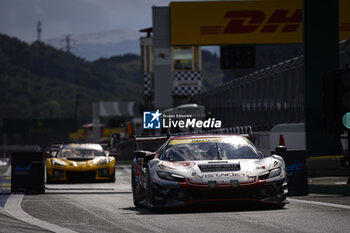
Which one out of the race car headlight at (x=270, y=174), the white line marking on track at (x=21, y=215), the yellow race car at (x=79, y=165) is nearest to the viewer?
the white line marking on track at (x=21, y=215)

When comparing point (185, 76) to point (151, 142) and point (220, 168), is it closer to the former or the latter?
point (151, 142)

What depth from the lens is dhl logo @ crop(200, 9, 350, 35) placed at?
42.2 metres

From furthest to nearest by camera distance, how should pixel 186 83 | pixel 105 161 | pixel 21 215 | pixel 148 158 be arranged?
pixel 186 83, pixel 105 161, pixel 148 158, pixel 21 215

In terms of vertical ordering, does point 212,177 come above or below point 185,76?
below

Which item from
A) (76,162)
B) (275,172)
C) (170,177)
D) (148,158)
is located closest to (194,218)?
(170,177)

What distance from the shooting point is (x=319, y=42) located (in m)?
22.1

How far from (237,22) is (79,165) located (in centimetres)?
2151

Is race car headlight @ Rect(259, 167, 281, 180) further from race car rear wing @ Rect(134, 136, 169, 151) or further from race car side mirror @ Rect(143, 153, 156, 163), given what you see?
race car rear wing @ Rect(134, 136, 169, 151)

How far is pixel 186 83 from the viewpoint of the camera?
60625mm

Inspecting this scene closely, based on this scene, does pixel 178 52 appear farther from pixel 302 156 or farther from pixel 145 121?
pixel 302 156

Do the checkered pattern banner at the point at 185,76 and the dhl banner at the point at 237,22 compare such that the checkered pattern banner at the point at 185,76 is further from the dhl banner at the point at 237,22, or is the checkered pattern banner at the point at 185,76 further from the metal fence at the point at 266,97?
the dhl banner at the point at 237,22

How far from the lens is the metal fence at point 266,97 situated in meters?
26.2

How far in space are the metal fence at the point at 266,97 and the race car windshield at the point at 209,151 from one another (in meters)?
10.8

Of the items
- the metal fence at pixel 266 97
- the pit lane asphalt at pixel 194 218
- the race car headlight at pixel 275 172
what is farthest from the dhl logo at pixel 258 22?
the race car headlight at pixel 275 172
